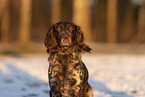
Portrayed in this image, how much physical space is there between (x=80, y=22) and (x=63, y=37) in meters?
15.9

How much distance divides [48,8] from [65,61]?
59995mm

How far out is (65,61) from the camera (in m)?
4.29

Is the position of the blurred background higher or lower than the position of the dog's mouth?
higher

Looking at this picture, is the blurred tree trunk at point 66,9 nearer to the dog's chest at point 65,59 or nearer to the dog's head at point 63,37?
the dog's head at point 63,37

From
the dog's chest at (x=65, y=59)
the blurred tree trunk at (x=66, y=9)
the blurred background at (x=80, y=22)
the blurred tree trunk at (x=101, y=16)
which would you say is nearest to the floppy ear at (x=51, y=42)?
the dog's chest at (x=65, y=59)

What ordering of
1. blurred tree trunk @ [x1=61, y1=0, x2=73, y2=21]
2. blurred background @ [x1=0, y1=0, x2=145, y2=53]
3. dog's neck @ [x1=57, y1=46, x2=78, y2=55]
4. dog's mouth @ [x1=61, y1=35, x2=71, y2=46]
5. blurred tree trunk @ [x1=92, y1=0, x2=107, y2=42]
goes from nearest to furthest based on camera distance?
dog's mouth @ [x1=61, y1=35, x2=71, y2=46]
dog's neck @ [x1=57, y1=46, x2=78, y2=55]
blurred background @ [x1=0, y1=0, x2=145, y2=53]
blurred tree trunk @ [x1=92, y1=0, x2=107, y2=42]
blurred tree trunk @ [x1=61, y1=0, x2=73, y2=21]

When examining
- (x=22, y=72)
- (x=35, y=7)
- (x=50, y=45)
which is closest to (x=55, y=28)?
(x=50, y=45)

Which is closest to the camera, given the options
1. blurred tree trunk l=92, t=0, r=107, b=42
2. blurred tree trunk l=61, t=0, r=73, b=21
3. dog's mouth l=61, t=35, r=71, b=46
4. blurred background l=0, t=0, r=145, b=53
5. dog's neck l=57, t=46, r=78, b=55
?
dog's mouth l=61, t=35, r=71, b=46

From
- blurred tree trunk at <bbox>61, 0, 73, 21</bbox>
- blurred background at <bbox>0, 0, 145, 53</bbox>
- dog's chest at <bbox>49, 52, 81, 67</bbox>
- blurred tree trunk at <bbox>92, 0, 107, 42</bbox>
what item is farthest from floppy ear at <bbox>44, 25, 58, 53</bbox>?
blurred tree trunk at <bbox>61, 0, 73, 21</bbox>

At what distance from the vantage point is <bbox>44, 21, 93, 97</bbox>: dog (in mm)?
4254

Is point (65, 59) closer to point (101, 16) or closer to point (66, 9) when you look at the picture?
point (101, 16)

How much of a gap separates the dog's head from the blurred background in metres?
15.3

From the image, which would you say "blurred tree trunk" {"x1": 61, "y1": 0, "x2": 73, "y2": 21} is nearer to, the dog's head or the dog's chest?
the dog's head

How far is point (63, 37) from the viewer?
4.21 m
